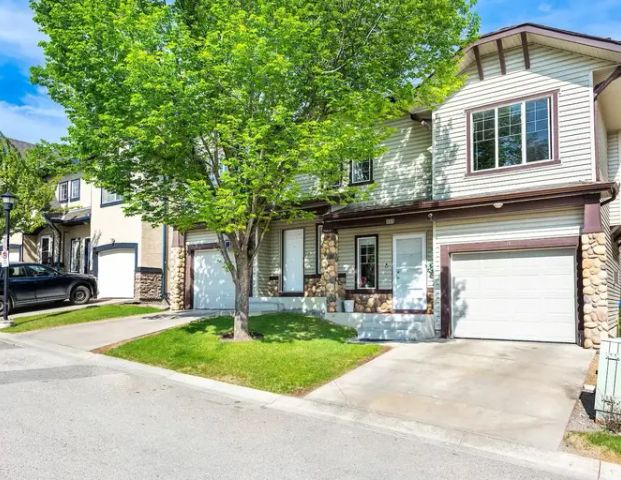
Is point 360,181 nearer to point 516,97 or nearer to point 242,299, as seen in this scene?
point 516,97

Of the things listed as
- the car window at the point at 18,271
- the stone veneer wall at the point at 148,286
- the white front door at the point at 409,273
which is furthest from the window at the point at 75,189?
the white front door at the point at 409,273

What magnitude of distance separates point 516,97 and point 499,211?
2893 mm

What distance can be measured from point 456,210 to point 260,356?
630cm

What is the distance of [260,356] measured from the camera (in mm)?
9812

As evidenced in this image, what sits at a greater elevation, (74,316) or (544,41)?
(544,41)

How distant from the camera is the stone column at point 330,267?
14750mm

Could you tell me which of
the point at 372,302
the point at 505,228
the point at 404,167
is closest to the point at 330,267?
the point at 372,302

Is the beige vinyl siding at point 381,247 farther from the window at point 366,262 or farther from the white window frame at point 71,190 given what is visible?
the white window frame at point 71,190

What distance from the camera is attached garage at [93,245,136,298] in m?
21.7

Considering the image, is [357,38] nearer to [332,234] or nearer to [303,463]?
[332,234]

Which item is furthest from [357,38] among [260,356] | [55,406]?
[55,406]

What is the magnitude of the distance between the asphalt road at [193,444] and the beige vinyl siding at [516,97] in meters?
8.11

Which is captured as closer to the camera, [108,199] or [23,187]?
[23,187]

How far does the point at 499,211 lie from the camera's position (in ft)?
39.5
